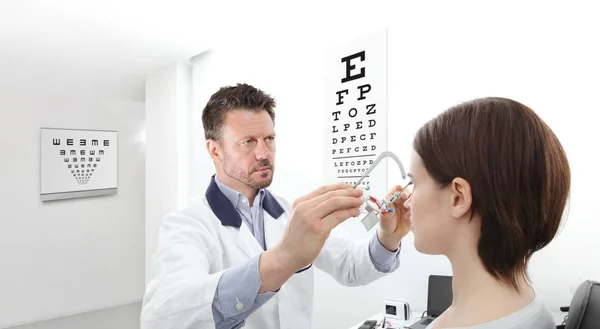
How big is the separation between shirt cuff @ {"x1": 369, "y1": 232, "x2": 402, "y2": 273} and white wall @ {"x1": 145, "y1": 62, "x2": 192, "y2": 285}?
2.61 metres

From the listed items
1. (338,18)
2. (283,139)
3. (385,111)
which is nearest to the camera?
(385,111)

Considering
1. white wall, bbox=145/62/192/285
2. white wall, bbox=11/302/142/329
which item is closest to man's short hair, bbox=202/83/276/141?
white wall, bbox=145/62/192/285

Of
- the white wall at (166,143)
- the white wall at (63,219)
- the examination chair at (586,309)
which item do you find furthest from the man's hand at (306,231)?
the white wall at (63,219)

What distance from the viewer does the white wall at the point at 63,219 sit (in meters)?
3.94

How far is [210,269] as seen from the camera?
1.25 m

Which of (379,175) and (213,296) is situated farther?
(379,175)

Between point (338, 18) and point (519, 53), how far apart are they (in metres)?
1.13

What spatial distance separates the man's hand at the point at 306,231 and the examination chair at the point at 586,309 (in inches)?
17.6

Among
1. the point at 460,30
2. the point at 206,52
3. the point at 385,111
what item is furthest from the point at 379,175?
the point at 206,52

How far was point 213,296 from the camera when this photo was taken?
37.3 inches

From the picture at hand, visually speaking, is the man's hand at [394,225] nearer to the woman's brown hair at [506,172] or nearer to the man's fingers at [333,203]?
the man's fingers at [333,203]

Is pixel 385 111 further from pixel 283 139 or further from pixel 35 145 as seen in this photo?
pixel 35 145

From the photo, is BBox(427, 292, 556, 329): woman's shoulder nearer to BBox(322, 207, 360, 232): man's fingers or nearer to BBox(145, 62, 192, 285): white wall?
BBox(322, 207, 360, 232): man's fingers

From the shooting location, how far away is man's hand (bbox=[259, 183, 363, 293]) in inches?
33.6
